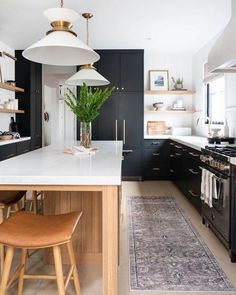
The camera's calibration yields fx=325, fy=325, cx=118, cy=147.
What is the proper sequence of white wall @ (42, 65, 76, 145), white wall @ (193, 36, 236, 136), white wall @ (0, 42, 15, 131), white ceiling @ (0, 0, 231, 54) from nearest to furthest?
white ceiling @ (0, 0, 231, 54)
white wall @ (193, 36, 236, 136)
white wall @ (0, 42, 15, 131)
white wall @ (42, 65, 76, 145)

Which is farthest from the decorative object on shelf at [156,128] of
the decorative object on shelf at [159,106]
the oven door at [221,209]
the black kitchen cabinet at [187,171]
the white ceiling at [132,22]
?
the oven door at [221,209]

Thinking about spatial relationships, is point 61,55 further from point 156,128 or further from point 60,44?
point 156,128

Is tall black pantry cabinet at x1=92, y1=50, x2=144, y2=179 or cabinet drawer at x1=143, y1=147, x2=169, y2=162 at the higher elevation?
tall black pantry cabinet at x1=92, y1=50, x2=144, y2=179

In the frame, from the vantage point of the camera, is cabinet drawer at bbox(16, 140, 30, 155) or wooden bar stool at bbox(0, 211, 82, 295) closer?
wooden bar stool at bbox(0, 211, 82, 295)

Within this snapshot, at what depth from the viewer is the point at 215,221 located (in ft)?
10.7

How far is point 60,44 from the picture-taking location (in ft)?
6.55

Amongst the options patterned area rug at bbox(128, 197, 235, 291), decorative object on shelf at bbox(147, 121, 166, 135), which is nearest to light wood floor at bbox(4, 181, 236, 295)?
patterned area rug at bbox(128, 197, 235, 291)

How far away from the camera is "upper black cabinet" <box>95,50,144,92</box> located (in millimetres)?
6430

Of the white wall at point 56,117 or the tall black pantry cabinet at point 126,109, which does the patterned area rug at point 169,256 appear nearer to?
the tall black pantry cabinet at point 126,109

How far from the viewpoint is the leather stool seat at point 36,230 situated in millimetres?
1609

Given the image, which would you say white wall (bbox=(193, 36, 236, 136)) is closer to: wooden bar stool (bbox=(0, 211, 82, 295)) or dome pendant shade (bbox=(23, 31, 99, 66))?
dome pendant shade (bbox=(23, 31, 99, 66))

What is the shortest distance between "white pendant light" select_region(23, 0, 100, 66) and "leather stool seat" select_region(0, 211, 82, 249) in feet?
3.46

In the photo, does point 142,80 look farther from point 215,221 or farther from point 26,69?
point 215,221

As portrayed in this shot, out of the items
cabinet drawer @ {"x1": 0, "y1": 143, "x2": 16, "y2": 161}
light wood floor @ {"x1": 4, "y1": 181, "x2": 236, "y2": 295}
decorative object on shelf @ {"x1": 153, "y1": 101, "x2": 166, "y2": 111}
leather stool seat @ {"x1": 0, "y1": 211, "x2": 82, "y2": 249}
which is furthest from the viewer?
decorative object on shelf @ {"x1": 153, "y1": 101, "x2": 166, "y2": 111}
